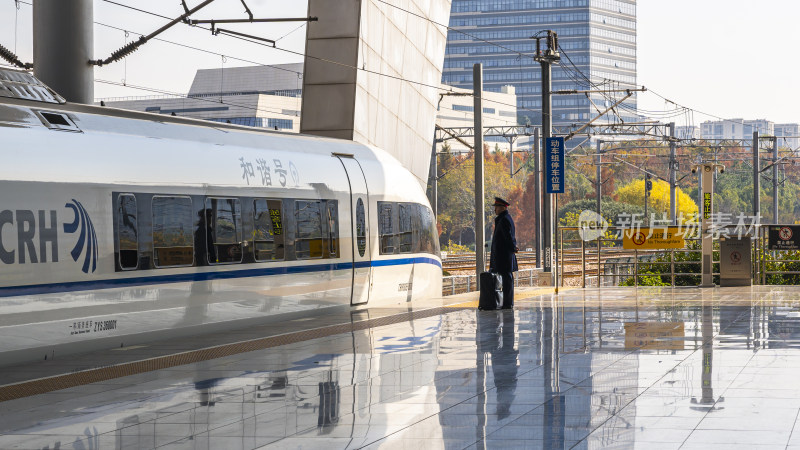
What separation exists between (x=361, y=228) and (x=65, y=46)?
239 inches

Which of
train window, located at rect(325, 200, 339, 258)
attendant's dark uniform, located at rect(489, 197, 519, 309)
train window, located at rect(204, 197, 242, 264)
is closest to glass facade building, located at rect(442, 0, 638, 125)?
attendant's dark uniform, located at rect(489, 197, 519, 309)

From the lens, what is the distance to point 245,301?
14539 mm

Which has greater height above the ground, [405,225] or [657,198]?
[657,198]

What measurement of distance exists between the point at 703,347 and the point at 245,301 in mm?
6181

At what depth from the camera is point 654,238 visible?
23.3 meters

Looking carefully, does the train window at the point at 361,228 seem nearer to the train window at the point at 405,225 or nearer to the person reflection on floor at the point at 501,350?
the train window at the point at 405,225

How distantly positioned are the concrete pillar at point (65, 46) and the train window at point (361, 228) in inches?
206

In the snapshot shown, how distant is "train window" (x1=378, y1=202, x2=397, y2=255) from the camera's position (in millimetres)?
18703

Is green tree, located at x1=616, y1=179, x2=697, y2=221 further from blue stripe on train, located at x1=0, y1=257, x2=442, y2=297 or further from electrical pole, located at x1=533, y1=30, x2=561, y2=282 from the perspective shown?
blue stripe on train, located at x1=0, y1=257, x2=442, y2=297

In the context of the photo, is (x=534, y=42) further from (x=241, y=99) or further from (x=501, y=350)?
(x=501, y=350)

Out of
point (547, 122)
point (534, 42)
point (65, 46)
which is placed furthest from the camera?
point (534, 42)

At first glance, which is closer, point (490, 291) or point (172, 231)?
point (172, 231)

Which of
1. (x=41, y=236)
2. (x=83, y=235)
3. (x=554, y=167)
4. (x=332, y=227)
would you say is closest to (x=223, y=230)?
(x=83, y=235)

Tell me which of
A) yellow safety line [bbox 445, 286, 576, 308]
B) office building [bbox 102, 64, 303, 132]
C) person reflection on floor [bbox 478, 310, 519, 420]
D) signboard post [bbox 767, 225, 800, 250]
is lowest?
yellow safety line [bbox 445, 286, 576, 308]
